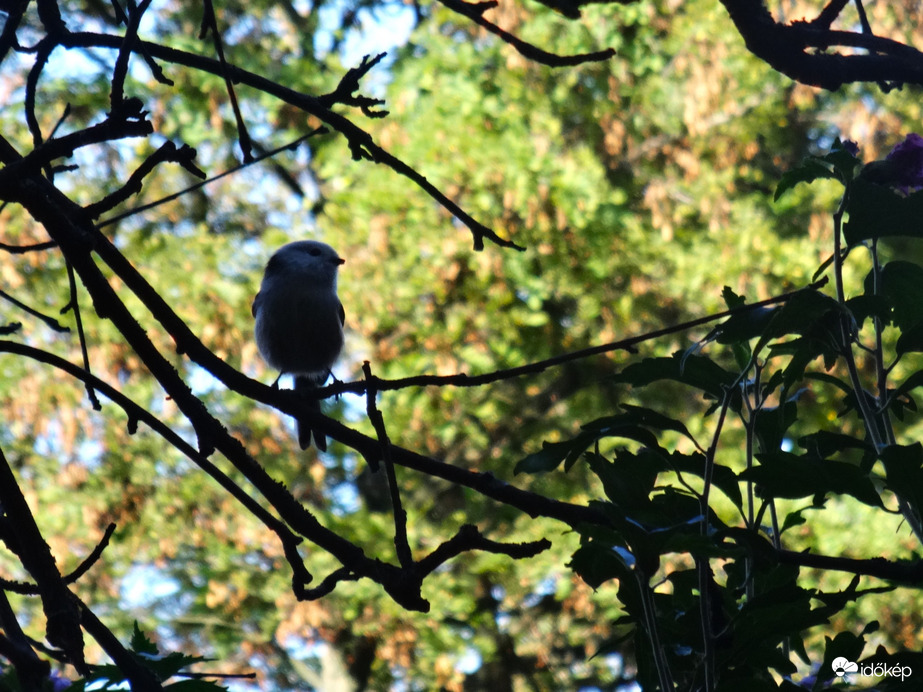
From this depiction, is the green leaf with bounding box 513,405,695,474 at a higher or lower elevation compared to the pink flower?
lower

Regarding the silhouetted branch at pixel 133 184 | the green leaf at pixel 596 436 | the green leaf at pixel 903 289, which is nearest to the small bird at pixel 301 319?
the green leaf at pixel 596 436

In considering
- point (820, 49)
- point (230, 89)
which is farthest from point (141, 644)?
point (820, 49)

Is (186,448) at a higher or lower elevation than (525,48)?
lower

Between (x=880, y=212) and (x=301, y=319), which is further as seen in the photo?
(x=301, y=319)

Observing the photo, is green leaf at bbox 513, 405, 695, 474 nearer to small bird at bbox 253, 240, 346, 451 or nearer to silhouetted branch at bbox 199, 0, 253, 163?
silhouetted branch at bbox 199, 0, 253, 163

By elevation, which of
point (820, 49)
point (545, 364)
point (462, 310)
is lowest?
point (545, 364)

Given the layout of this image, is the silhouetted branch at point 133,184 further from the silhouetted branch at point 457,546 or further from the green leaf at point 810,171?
the green leaf at point 810,171

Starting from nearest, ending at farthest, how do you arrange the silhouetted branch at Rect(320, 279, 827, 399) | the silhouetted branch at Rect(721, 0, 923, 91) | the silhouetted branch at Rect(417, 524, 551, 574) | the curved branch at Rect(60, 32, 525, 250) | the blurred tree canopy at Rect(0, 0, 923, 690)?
the silhouetted branch at Rect(417, 524, 551, 574), the silhouetted branch at Rect(320, 279, 827, 399), the curved branch at Rect(60, 32, 525, 250), the silhouetted branch at Rect(721, 0, 923, 91), the blurred tree canopy at Rect(0, 0, 923, 690)

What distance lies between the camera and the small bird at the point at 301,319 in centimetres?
491

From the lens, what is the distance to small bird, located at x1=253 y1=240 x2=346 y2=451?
4914 mm

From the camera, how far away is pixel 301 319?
4906 mm

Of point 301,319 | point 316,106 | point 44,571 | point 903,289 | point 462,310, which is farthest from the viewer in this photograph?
point 462,310

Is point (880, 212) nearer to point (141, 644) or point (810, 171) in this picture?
point (810, 171)

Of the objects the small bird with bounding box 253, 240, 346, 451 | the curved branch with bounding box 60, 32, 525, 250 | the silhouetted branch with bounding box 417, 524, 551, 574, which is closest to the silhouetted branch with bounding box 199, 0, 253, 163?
the curved branch with bounding box 60, 32, 525, 250
